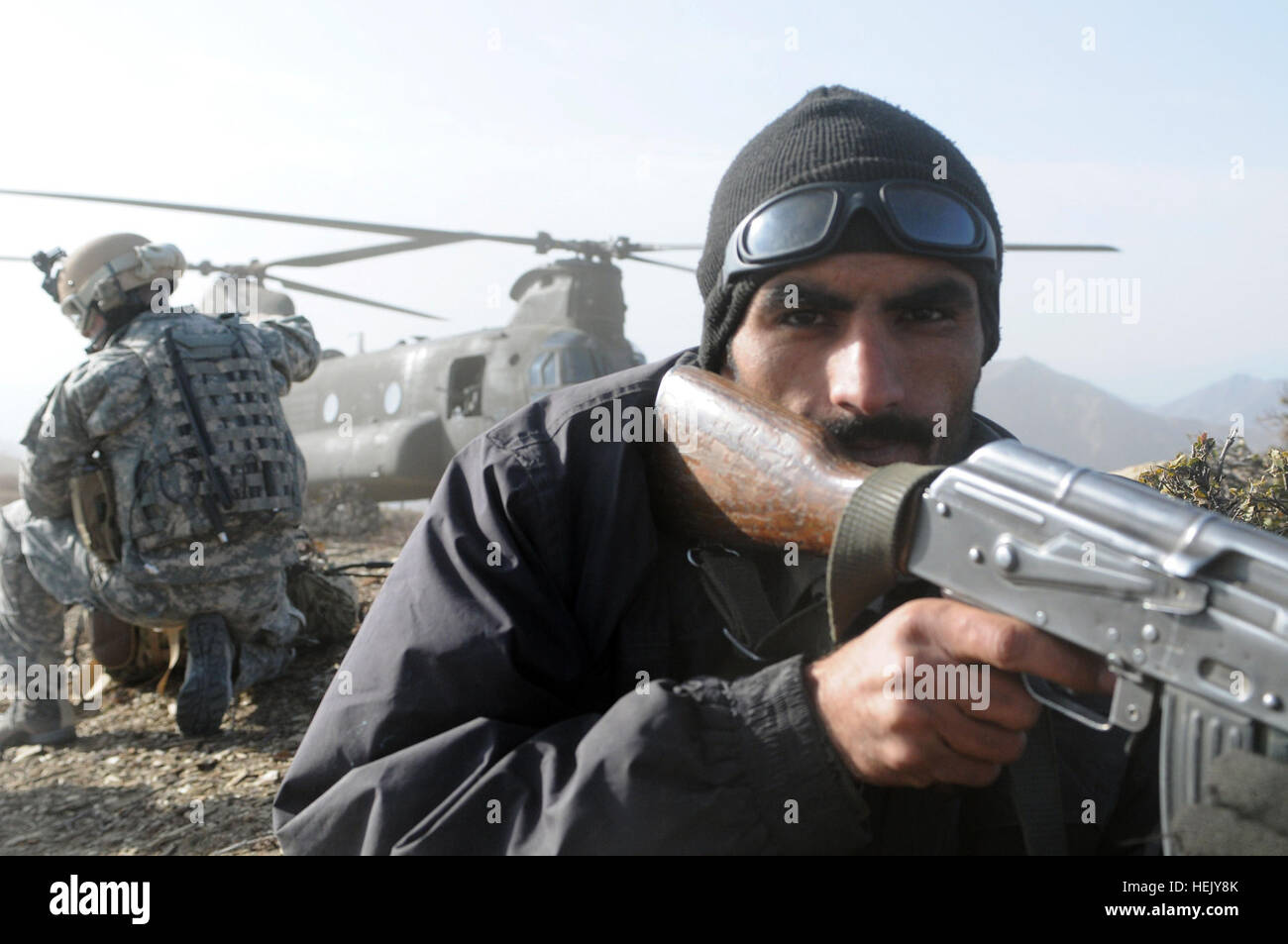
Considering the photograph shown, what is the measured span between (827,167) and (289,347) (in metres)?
4.74

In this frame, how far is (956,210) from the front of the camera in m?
2.11

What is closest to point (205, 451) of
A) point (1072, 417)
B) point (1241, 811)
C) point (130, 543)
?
point (130, 543)

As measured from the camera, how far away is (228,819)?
162 inches

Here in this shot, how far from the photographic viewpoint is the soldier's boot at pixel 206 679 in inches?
199

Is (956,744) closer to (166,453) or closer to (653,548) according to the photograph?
(653,548)

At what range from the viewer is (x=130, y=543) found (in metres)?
5.19

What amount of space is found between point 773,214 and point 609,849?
4.44ft

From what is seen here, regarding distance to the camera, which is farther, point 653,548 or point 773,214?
point 773,214

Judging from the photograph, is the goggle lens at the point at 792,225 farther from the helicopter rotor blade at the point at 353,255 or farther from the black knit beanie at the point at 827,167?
the helicopter rotor blade at the point at 353,255
